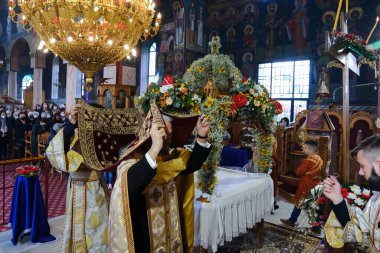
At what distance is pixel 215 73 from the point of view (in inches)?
160

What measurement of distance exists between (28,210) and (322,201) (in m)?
3.58

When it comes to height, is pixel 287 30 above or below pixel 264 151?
above

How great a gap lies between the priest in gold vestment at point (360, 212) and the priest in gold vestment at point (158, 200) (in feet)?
3.21

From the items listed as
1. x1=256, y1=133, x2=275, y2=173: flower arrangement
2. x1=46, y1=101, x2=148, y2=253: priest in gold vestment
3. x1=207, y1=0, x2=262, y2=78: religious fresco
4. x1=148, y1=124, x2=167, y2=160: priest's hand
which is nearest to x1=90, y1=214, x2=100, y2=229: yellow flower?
x1=46, y1=101, x2=148, y2=253: priest in gold vestment

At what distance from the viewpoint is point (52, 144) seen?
298 centimetres

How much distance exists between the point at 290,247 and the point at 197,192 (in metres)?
1.90

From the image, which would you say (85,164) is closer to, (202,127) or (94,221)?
(94,221)

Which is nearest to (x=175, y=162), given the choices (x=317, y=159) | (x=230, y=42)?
(x=317, y=159)

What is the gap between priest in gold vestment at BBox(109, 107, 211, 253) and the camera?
2.01 metres

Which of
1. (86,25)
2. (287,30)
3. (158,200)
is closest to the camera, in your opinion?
(158,200)

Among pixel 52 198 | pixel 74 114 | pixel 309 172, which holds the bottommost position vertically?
pixel 52 198

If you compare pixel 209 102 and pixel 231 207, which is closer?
pixel 209 102

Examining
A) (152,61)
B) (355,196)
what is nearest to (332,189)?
(355,196)

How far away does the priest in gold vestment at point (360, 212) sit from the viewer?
5.96ft
